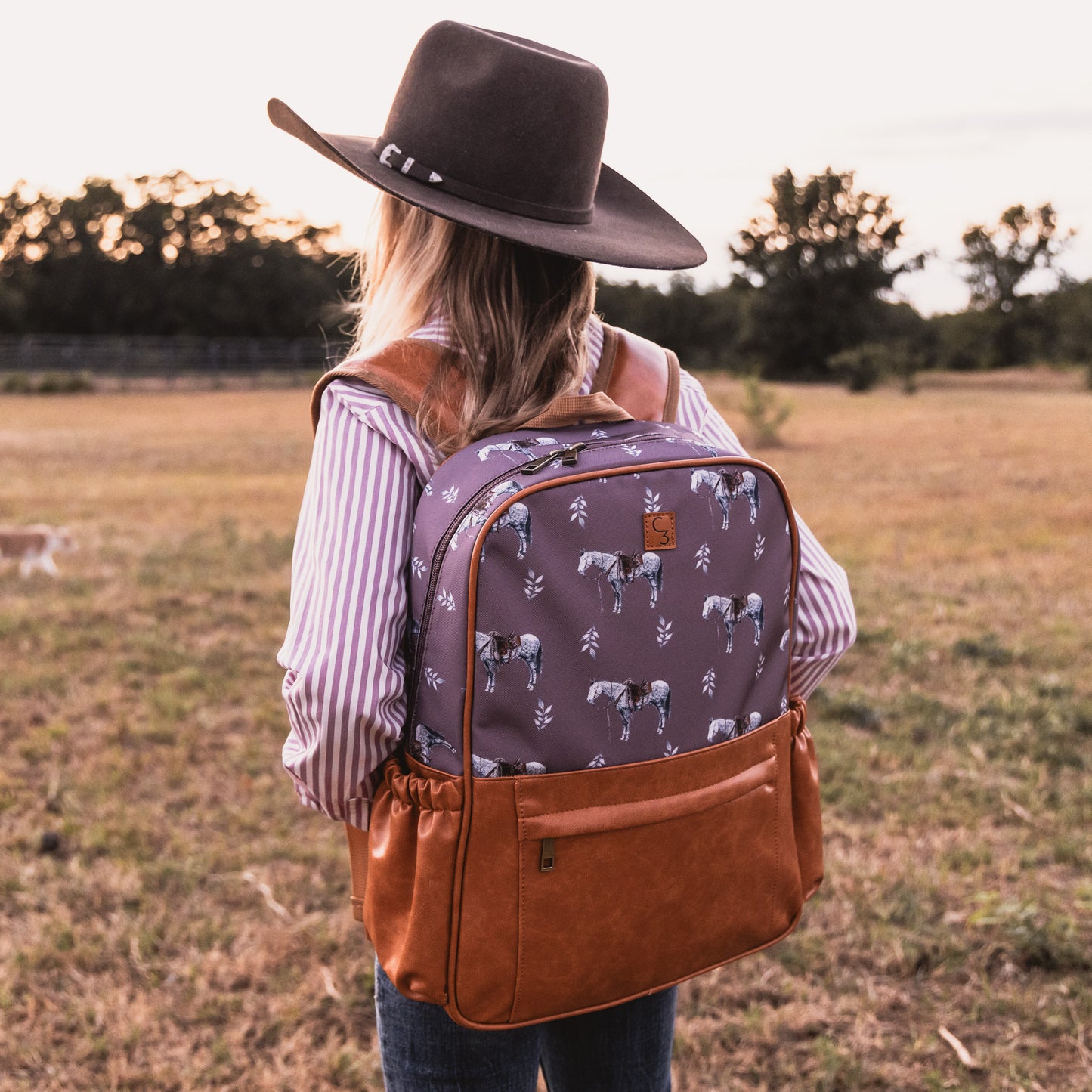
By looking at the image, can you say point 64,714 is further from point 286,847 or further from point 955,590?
point 955,590

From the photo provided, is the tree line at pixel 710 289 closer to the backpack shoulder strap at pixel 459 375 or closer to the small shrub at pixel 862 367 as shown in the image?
the small shrub at pixel 862 367

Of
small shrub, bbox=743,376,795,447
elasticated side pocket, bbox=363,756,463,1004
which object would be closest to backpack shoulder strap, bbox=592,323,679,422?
elasticated side pocket, bbox=363,756,463,1004

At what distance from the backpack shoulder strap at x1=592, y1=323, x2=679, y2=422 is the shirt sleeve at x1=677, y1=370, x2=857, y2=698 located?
5 cm

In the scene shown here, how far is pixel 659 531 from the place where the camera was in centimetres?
127

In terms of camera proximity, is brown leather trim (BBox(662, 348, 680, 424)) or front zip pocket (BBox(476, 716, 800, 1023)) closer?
front zip pocket (BBox(476, 716, 800, 1023))

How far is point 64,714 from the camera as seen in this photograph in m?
4.45

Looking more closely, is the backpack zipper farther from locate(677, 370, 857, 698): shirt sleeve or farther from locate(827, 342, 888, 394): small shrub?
locate(827, 342, 888, 394): small shrub

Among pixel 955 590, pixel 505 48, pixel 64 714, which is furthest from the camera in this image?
pixel 955 590

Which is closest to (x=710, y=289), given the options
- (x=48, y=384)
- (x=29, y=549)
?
(x=48, y=384)

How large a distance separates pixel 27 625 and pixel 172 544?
2298 millimetres

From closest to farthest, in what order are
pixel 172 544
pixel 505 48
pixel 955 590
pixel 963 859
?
1. pixel 505 48
2. pixel 963 859
3. pixel 955 590
4. pixel 172 544

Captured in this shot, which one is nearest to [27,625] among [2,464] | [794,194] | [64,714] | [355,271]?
[64,714]

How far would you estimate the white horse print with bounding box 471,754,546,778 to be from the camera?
4.05 feet

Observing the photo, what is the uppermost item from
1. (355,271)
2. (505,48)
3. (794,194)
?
(794,194)
